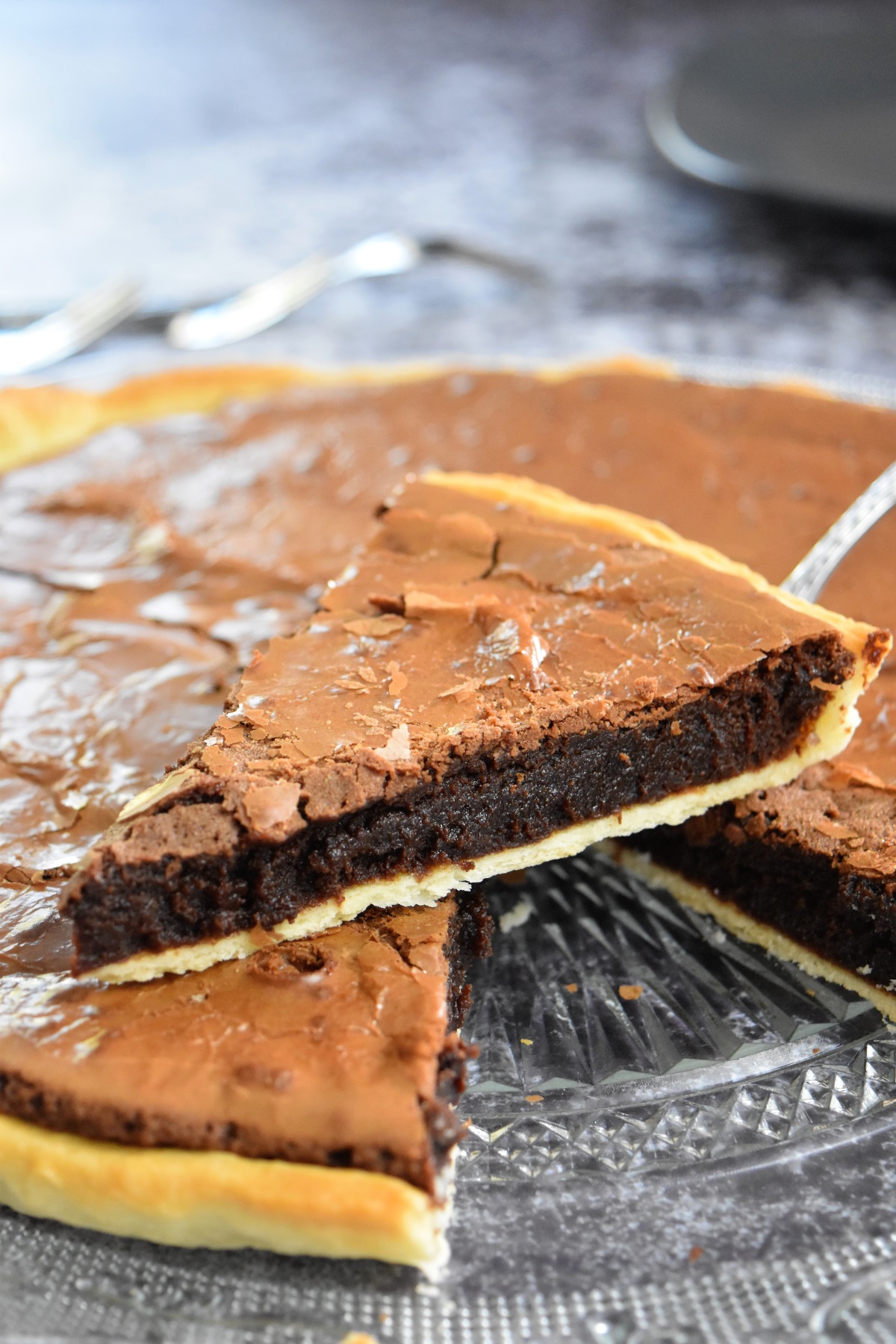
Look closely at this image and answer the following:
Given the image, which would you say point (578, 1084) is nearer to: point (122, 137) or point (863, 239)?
point (863, 239)

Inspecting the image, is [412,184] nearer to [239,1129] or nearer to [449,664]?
[449,664]

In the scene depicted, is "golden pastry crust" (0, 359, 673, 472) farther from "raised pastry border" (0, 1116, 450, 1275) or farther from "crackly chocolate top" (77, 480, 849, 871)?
"raised pastry border" (0, 1116, 450, 1275)

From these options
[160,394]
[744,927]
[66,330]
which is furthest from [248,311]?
[744,927]

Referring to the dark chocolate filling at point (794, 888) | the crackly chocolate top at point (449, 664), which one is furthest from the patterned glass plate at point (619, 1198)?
the crackly chocolate top at point (449, 664)

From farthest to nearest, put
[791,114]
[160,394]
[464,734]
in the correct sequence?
[791,114] < [160,394] < [464,734]

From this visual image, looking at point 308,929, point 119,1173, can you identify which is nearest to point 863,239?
point 308,929
